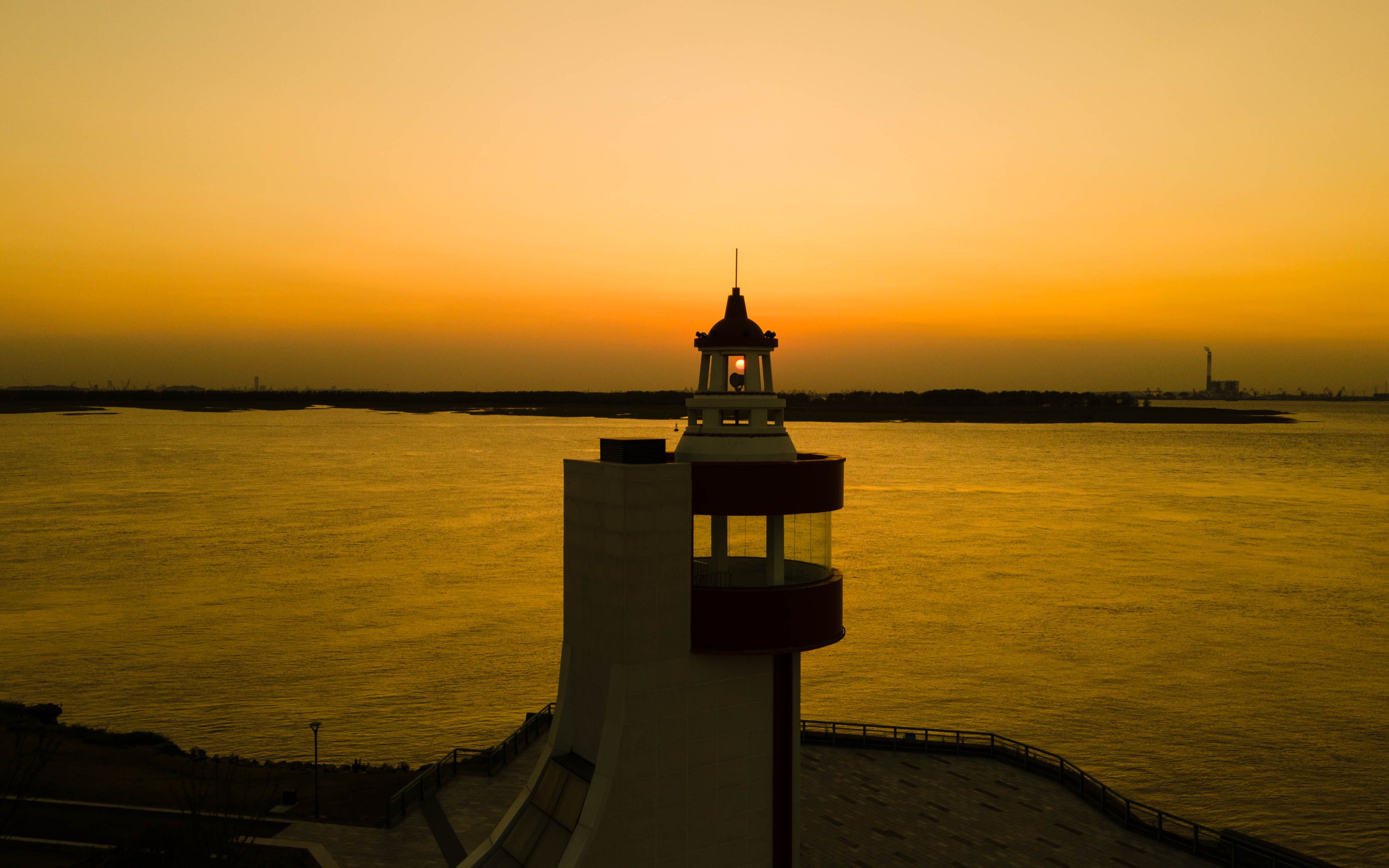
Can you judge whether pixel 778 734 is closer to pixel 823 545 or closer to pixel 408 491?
pixel 823 545

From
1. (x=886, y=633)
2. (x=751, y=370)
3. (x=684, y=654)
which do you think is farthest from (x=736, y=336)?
(x=886, y=633)

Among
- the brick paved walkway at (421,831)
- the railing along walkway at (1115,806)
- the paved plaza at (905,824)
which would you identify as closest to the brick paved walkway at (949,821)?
the paved plaza at (905,824)

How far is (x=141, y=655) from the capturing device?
60781 mm

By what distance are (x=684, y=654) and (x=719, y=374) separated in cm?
637

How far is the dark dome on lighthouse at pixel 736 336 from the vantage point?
21.3 m

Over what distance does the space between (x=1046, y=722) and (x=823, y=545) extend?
111 feet

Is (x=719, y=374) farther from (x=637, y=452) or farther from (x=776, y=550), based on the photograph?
(x=776, y=550)

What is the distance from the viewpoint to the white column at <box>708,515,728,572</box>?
2195cm

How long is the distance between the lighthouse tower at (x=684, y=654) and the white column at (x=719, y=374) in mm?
32

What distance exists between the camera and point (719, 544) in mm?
21953

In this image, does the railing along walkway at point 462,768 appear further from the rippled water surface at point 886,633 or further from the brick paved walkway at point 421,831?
the rippled water surface at point 886,633

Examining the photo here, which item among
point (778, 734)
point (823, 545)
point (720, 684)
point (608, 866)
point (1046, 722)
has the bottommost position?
point (1046, 722)

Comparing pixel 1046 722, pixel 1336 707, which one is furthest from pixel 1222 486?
pixel 1046 722

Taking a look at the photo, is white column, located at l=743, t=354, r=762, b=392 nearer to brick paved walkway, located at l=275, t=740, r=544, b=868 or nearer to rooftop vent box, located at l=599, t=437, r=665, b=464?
rooftop vent box, located at l=599, t=437, r=665, b=464
